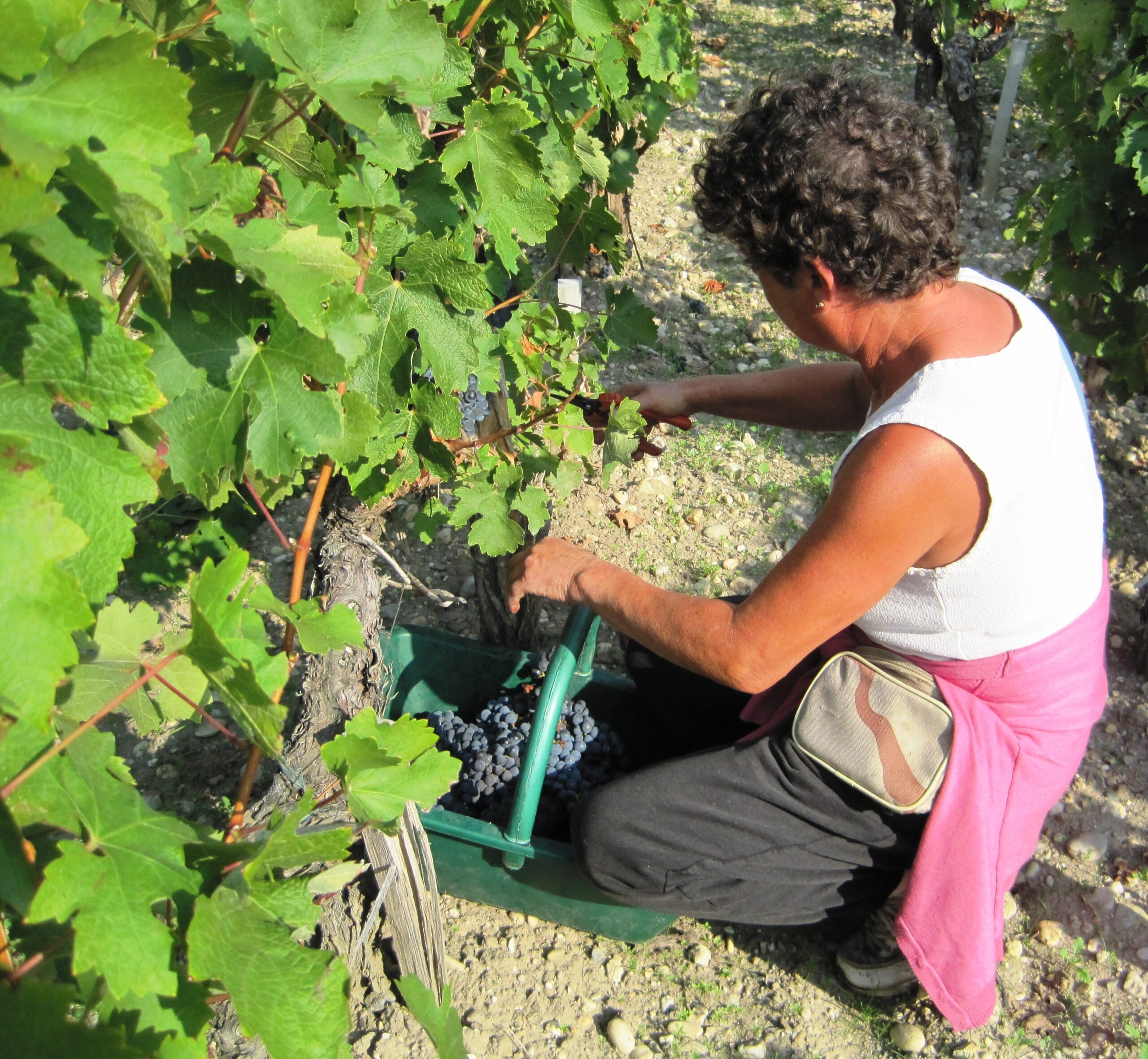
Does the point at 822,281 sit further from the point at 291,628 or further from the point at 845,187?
the point at 291,628

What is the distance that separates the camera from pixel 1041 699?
1.92 meters

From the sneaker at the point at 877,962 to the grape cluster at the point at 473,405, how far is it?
1392 mm

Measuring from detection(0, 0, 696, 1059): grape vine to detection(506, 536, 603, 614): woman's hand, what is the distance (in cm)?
18

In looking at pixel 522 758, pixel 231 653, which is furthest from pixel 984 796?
pixel 231 653

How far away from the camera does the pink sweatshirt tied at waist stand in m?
1.87

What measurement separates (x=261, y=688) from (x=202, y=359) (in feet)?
1.49

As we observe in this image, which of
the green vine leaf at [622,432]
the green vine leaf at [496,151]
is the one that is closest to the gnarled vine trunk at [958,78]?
the green vine leaf at [622,432]

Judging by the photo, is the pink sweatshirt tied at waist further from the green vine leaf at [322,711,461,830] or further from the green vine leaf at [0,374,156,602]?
the green vine leaf at [0,374,156,602]

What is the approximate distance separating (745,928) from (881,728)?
30.1 inches

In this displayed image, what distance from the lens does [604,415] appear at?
2.24 metres

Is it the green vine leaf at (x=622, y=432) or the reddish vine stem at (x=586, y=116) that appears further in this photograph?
the reddish vine stem at (x=586, y=116)

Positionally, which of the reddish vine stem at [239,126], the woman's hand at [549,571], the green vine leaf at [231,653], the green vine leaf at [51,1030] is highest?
the reddish vine stem at [239,126]

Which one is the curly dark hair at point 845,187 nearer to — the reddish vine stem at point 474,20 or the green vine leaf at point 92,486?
the reddish vine stem at point 474,20

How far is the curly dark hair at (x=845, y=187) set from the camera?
1721mm
